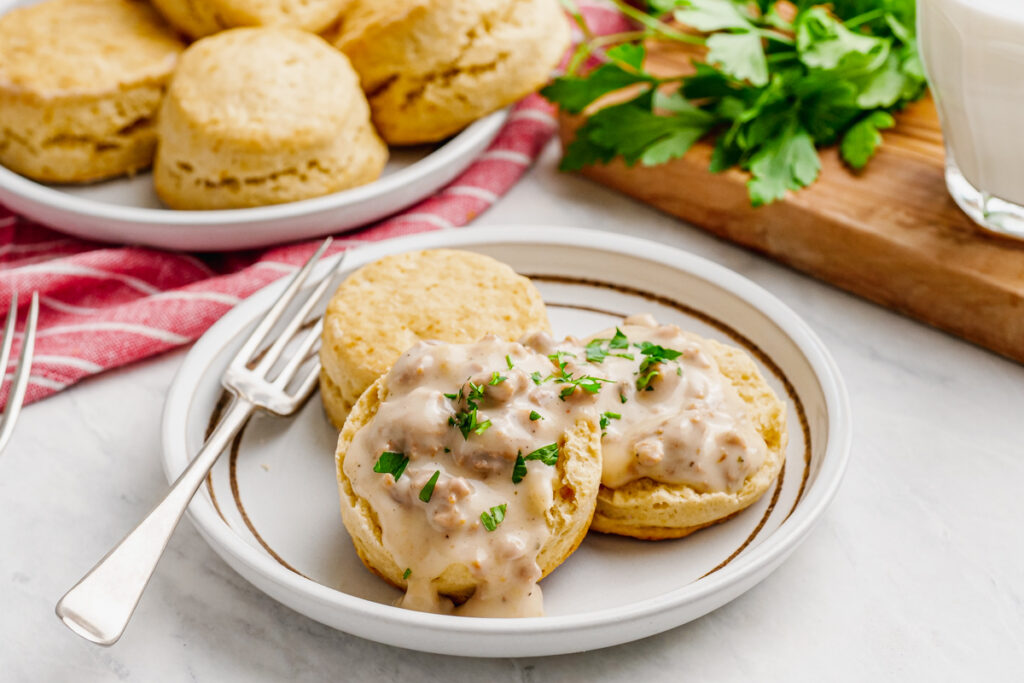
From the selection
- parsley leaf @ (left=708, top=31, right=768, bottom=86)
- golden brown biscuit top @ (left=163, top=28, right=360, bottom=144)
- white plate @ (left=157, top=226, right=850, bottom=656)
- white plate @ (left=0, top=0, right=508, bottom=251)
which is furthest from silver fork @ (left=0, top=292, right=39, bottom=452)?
parsley leaf @ (left=708, top=31, right=768, bottom=86)

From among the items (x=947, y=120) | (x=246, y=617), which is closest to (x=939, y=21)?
(x=947, y=120)

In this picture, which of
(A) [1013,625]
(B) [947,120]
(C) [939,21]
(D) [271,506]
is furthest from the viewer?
(B) [947,120]

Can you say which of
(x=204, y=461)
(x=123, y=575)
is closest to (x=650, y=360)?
(x=204, y=461)

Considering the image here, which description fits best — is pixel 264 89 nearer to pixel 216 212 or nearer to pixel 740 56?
pixel 216 212

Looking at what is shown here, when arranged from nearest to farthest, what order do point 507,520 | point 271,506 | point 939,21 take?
point 507,520 → point 271,506 → point 939,21

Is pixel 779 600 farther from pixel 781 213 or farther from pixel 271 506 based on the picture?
pixel 781 213
